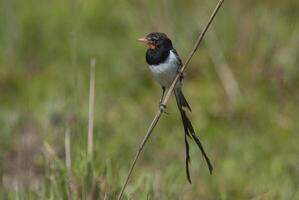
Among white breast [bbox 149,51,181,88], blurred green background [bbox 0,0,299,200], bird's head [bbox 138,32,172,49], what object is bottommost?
blurred green background [bbox 0,0,299,200]

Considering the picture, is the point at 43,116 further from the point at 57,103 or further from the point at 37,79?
the point at 37,79

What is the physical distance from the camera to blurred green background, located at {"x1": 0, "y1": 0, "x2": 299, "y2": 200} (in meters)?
4.48

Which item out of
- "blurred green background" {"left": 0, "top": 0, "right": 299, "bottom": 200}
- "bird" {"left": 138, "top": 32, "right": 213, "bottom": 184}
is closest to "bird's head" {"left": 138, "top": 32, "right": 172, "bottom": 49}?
"bird" {"left": 138, "top": 32, "right": 213, "bottom": 184}

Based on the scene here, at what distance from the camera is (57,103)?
505 centimetres

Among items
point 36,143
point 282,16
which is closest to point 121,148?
point 36,143

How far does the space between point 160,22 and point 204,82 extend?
45 centimetres

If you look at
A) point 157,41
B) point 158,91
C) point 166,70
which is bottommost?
point 158,91

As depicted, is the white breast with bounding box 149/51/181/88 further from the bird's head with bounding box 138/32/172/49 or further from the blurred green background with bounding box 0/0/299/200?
the blurred green background with bounding box 0/0/299/200

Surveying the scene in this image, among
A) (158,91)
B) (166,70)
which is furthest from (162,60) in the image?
(158,91)

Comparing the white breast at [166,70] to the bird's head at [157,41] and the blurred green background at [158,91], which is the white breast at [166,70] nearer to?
the bird's head at [157,41]

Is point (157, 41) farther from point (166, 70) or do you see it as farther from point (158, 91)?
point (158, 91)

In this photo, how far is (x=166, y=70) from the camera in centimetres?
312

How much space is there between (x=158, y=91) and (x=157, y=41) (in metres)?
2.36

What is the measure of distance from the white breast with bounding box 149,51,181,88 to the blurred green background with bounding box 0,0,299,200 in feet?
2.13
